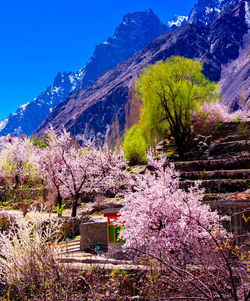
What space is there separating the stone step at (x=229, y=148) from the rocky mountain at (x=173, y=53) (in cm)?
13774

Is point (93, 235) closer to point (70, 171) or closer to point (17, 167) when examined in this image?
point (70, 171)

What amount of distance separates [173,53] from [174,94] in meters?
157

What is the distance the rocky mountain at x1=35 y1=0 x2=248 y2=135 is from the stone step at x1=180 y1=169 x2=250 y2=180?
143016 mm

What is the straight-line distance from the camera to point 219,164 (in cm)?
2114

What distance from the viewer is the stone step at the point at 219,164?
2045cm

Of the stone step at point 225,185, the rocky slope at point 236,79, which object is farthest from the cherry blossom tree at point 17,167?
the rocky slope at point 236,79

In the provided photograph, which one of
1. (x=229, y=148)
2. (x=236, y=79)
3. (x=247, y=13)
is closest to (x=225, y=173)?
(x=229, y=148)

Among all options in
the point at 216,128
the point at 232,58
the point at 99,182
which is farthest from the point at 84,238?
the point at 232,58

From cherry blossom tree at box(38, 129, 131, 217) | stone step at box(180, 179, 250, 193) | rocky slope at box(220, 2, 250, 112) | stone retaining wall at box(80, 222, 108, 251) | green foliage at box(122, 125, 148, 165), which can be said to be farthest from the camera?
rocky slope at box(220, 2, 250, 112)

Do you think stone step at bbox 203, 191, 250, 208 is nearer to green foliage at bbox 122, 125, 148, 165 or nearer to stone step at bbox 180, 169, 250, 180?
stone step at bbox 180, 169, 250, 180

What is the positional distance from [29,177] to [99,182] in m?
11.5

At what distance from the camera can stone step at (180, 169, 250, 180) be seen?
18.6m

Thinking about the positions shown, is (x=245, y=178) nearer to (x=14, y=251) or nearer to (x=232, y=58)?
(x=14, y=251)

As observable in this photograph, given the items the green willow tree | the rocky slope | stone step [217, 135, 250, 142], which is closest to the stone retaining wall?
the green willow tree
